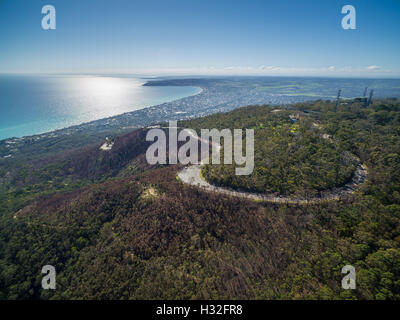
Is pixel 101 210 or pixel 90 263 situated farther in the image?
pixel 101 210

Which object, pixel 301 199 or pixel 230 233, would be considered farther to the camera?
pixel 301 199

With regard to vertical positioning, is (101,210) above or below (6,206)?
above

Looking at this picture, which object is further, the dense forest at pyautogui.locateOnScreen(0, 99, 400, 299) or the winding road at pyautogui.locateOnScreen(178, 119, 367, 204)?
the winding road at pyautogui.locateOnScreen(178, 119, 367, 204)

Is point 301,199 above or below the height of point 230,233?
above

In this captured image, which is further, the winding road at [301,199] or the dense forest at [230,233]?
the winding road at [301,199]

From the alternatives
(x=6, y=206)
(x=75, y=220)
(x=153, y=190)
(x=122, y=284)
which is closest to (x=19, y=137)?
(x=6, y=206)

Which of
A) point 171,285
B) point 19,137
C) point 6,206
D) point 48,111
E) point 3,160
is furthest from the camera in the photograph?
point 48,111
